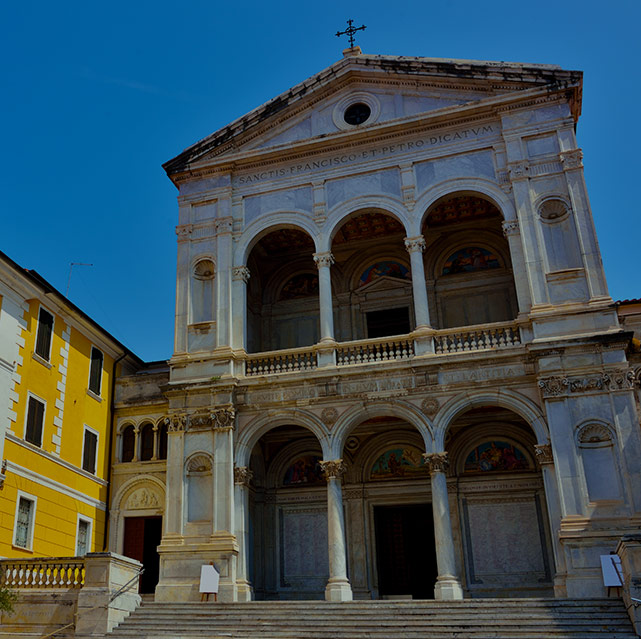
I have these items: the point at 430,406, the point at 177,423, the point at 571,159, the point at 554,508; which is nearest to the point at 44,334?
the point at 177,423

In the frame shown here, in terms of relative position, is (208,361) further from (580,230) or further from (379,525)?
(580,230)

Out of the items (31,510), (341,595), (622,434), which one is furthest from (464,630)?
(31,510)

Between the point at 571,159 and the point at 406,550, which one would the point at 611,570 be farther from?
the point at 571,159

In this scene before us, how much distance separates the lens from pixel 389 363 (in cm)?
2066

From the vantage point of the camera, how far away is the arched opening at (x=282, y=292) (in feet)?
85.4

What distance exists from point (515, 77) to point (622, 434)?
35.8 ft

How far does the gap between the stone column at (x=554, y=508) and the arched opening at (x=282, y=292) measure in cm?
938

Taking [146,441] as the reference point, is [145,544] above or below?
below

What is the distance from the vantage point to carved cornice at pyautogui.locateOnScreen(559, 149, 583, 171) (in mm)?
21219

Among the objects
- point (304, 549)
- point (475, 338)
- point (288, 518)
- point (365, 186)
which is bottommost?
point (304, 549)

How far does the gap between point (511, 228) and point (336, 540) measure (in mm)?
9850

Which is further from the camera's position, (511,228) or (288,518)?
(288,518)

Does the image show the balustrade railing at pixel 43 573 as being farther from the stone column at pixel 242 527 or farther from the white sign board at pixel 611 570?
the white sign board at pixel 611 570

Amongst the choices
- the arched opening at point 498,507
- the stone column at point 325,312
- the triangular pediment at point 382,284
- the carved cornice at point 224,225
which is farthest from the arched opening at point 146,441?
the arched opening at point 498,507
